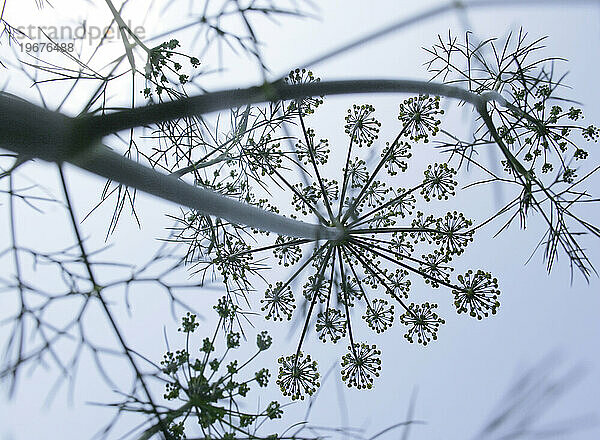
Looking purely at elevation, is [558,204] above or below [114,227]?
above

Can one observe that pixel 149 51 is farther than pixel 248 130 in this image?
No

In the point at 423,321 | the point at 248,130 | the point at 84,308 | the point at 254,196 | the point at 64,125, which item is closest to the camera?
the point at 64,125

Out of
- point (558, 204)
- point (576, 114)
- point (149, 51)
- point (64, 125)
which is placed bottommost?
point (64, 125)

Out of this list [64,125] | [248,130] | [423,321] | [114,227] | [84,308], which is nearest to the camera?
[64,125]

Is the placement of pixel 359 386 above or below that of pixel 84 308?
above

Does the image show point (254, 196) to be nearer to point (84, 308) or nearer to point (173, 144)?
point (173, 144)

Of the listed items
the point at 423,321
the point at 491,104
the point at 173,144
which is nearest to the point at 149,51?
the point at 173,144

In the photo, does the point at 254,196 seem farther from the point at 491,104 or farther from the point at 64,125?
the point at 64,125

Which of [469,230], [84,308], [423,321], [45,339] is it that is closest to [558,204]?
[469,230]

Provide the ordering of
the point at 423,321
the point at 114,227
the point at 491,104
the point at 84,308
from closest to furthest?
the point at 84,308, the point at 114,227, the point at 491,104, the point at 423,321
